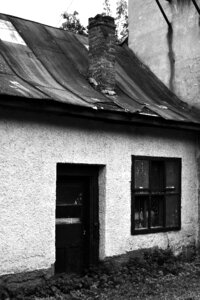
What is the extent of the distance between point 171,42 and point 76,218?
551cm

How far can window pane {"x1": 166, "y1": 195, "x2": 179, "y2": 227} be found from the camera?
987 cm

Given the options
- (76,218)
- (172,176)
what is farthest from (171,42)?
(76,218)

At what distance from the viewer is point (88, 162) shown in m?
8.39

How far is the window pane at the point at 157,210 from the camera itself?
9719mm

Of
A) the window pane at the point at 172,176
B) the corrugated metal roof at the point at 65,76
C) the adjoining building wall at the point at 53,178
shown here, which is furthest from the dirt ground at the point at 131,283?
the corrugated metal roof at the point at 65,76

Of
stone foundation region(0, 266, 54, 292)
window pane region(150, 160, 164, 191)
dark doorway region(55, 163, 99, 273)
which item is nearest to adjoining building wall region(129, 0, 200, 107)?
window pane region(150, 160, 164, 191)

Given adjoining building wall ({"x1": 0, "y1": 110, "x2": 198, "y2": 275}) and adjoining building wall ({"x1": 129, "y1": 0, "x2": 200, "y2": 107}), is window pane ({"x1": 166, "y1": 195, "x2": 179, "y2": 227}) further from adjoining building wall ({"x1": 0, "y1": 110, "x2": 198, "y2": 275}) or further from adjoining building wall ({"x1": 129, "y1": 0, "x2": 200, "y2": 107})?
adjoining building wall ({"x1": 129, "y1": 0, "x2": 200, "y2": 107})

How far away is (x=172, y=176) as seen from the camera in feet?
32.8

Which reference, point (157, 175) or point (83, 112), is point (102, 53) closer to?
point (83, 112)

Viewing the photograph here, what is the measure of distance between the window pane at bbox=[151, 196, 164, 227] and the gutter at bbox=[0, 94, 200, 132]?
1516mm

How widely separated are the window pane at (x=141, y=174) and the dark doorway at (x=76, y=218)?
0.95 m

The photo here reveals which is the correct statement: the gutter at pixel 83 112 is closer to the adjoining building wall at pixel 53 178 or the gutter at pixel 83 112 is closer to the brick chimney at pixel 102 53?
the adjoining building wall at pixel 53 178

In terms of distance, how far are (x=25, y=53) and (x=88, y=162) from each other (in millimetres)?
2589

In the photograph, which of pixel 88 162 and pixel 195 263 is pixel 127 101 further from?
pixel 195 263
